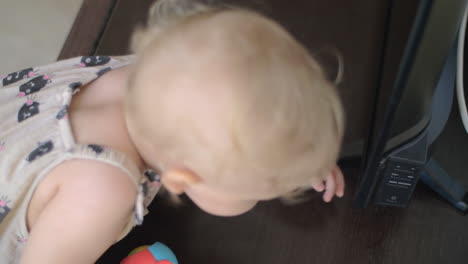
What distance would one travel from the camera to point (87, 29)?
118 centimetres

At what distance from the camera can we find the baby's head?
49 centimetres

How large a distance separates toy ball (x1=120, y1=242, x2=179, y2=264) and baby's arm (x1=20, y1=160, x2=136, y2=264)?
0.14m

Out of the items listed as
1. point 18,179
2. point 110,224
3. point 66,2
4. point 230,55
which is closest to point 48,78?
point 18,179

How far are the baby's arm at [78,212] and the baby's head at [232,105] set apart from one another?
0.34 ft

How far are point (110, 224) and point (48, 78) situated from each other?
11.8 inches

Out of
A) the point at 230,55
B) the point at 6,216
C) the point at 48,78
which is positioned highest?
the point at 230,55

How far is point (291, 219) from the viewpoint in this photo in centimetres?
89

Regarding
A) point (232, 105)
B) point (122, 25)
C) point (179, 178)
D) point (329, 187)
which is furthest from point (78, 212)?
point (122, 25)

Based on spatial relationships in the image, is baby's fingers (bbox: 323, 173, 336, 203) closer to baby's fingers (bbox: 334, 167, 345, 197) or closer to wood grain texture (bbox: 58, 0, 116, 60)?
baby's fingers (bbox: 334, 167, 345, 197)

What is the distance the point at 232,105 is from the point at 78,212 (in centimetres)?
29

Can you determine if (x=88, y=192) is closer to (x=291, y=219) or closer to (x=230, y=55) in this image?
(x=230, y=55)

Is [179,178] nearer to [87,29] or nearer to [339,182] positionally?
[339,182]

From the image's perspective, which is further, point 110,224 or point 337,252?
point 337,252

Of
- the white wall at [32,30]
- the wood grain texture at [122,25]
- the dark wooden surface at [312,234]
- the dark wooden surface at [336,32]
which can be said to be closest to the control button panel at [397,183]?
the dark wooden surface at [312,234]
